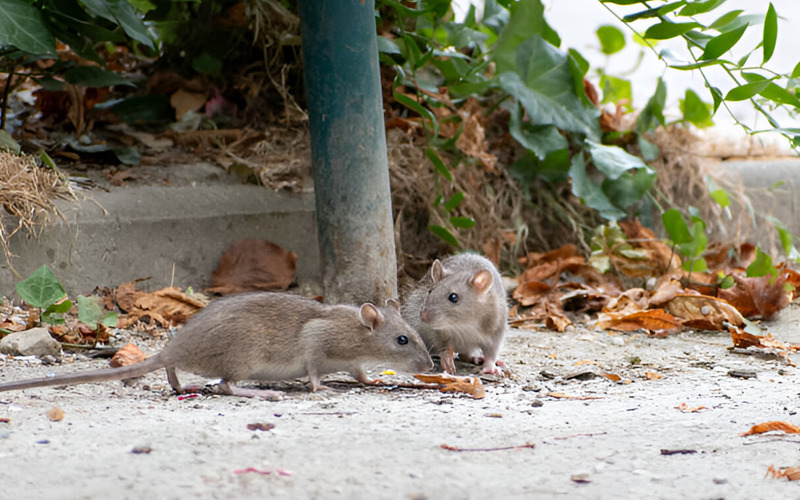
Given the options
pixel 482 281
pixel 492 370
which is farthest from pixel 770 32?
pixel 492 370

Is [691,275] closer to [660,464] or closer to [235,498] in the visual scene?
[660,464]

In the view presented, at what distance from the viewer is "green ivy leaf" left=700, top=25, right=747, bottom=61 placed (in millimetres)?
4527

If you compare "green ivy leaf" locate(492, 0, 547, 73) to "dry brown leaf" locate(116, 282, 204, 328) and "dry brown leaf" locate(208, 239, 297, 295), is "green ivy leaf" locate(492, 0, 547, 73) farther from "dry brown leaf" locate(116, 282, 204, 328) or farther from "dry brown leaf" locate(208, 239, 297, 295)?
"dry brown leaf" locate(116, 282, 204, 328)

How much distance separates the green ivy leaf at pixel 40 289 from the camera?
3.95 meters

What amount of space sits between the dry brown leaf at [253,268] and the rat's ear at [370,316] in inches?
61.9

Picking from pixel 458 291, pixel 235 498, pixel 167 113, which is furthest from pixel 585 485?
pixel 167 113

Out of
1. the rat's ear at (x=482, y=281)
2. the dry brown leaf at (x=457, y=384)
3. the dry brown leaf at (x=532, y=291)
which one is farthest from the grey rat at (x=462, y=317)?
the dry brown leaf at (x=532, y=291)

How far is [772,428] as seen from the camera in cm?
283

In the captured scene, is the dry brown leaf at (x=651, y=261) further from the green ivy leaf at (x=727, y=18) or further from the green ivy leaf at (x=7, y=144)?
the green ivy leaf at (x=7, y=144)

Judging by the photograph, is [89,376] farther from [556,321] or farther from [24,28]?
[556,321]

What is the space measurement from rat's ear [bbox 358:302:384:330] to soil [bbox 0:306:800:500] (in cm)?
28

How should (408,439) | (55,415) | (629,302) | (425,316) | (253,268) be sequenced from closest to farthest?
(408,439) → (55,415) → (425,316) → (253,268) → (629,302)

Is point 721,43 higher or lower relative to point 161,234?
higher

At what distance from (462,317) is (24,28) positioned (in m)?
2.82
